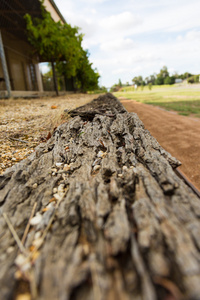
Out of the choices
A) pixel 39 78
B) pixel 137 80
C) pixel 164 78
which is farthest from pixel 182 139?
pixel 137 80

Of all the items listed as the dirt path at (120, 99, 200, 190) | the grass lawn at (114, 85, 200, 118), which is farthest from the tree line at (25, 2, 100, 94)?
the dirt path at (120, 99, 200, 190)

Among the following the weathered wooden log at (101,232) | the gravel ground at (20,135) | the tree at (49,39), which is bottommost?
the weathered wooden log at (101,232)

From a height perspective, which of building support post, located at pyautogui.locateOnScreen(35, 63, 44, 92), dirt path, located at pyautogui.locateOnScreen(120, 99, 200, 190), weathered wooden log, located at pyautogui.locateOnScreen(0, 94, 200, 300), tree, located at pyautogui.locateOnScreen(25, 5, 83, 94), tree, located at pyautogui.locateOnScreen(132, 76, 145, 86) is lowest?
dirt path, located at pyautogui.locateOnScreen(120, 99, 200, 190)

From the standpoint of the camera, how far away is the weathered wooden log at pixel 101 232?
0.65m

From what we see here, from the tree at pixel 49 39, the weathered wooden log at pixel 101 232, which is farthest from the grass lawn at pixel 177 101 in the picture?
the weathered wooden log at pixel 101 232

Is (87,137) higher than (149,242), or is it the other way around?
(87,137)

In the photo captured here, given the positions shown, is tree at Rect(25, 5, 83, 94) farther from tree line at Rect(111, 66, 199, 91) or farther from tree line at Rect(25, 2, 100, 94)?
tree line at Rect(111, 66, 199, 91)

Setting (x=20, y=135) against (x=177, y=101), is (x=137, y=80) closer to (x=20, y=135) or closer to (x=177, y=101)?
Answer: (x=177, y=101)

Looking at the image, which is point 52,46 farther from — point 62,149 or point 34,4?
point 62,149

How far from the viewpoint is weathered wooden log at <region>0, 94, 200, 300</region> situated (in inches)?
25.5

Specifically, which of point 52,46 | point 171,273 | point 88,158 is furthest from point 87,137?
point 52,46

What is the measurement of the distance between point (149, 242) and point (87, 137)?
63.4 inches

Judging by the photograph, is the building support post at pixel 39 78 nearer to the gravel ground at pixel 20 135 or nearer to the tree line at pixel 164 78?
the gravel ground at pixel 20 135

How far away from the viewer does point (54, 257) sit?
2.50 feet
